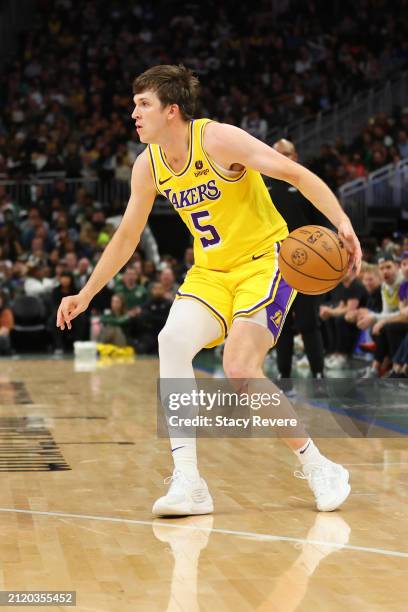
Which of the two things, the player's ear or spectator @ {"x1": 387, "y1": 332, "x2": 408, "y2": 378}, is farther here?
spectator @ {"x1": 387, "y1": 332, "x2": 408, "y2": 378}

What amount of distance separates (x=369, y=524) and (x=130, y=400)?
5408 millimetres

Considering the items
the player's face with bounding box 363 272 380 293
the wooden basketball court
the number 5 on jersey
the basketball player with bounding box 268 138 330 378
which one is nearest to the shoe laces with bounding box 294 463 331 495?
the wooden basketball court

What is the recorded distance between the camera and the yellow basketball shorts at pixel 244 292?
4984 mm

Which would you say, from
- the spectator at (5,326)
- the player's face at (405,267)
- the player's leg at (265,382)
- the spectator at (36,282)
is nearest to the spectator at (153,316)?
the spectator at (36,282)

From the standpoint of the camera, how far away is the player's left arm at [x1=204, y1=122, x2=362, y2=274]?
4.67m

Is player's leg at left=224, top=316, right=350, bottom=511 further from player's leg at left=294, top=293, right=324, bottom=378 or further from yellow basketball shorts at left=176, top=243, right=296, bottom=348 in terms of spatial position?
player's leg at left=294, top=293, right=324, bottom=378

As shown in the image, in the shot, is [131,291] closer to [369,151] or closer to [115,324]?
[115,324]

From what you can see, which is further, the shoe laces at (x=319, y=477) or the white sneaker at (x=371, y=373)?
the white sneaker at (x=371, y=373)

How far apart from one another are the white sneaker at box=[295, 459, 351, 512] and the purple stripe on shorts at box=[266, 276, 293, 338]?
0.63 m

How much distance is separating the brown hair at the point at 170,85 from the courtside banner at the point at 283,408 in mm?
1238

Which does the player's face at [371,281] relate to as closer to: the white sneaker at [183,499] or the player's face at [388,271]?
the player's face at [388,271]

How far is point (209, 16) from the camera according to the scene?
2652 cm

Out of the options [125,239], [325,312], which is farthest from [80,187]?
[125,239]

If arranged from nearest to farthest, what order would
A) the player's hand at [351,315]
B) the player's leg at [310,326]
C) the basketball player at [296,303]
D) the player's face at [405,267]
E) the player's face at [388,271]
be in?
1. the basketball player at [296,303]
2. the player's leg at [310,326]
3. the player's face at [405,267]
4. the player's face at [388,271]
5. the player's hand at [351,315]
